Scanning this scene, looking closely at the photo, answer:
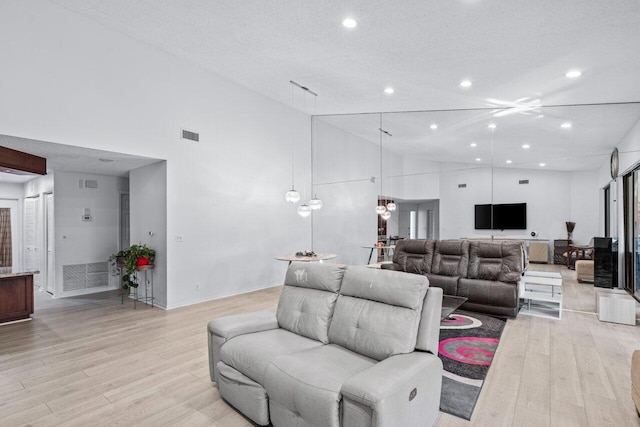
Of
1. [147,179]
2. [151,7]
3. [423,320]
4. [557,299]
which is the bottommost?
[557,299]

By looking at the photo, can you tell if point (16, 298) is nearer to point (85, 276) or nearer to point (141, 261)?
point (141, 261)

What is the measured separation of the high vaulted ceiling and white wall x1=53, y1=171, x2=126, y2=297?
314 centimetres

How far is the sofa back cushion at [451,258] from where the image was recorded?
5.44m

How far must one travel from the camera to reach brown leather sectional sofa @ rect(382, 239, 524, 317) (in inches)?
193

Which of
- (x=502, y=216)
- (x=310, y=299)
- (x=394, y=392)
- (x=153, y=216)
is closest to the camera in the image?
(x=394, y=392)

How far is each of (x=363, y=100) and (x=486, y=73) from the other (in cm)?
233

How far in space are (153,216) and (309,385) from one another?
4.80 meters

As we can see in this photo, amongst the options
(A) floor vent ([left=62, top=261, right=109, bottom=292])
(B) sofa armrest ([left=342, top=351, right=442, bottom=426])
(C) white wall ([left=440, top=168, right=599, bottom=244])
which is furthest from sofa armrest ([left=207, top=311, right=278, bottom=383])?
(A) floor vent ([left=62, top=261, right=109, bottom=292])

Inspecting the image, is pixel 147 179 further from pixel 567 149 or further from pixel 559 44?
pixel 567 149

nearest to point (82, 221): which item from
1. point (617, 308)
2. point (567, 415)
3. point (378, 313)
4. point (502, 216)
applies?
point (378, 313)

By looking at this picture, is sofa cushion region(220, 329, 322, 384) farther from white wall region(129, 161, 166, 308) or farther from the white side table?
the white side table

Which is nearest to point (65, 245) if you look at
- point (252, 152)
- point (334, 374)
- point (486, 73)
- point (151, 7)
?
point (252, 152)

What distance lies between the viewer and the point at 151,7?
4219mm

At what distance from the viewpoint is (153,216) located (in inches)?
227
